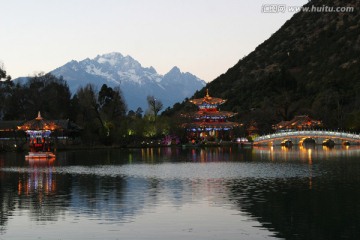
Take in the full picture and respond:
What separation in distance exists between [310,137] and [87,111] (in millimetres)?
49301

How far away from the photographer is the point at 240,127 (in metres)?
158

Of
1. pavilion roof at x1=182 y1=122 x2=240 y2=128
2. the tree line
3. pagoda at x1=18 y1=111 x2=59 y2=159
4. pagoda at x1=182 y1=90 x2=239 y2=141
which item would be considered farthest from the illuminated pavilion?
pavilion roof at x1=182 y1=122 x2=240 y2=128

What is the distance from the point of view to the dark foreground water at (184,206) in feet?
83.3

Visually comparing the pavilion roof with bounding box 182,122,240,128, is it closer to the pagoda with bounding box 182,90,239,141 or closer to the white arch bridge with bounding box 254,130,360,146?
the pagoda with bounding box 182,90,239,141

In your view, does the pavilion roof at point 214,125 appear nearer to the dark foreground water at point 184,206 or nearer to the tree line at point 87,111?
the tree line at point 87,111

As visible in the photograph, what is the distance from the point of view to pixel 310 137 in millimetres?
123688

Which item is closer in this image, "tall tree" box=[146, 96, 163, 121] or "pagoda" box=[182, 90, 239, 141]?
"tall tree" box=[146, 96, 163, 121]

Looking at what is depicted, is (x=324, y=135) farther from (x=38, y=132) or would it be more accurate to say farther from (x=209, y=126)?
(x=38, y=132)

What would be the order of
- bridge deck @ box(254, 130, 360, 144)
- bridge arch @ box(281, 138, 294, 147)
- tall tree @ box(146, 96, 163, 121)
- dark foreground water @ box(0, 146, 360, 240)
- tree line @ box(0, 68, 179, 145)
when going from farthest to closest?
1. tall tree @ box(146, 96, 163, 121)
2. bridge arch @ box(281, 138, 294, 147)
3. tree line @ box(0, 68, 179, 145)
4. bridge deck @ box(254, 130, 360, 144)
5. dark foreground water @ box(0, 146, 360, 240)

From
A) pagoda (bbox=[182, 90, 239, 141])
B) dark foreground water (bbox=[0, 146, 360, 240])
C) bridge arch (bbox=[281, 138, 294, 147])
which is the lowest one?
dark foreground water (bbox=[0, 146, 360, 240])

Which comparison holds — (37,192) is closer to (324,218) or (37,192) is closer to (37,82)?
(324,218)

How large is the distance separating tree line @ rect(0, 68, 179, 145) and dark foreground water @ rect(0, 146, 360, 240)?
7415 centimetres

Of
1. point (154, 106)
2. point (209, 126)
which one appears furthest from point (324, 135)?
point (154, 106)

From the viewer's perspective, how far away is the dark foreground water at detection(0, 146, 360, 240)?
25375 millimetres
